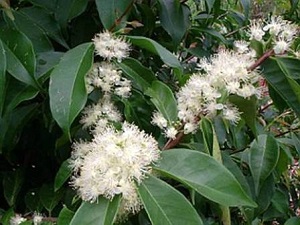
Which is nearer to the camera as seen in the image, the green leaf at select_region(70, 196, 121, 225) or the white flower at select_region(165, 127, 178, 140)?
the green leaf at select_region(70, 196, 121, 225)

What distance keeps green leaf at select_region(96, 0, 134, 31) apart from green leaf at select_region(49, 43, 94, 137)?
4.1 inches

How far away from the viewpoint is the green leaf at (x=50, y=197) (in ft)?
3.68

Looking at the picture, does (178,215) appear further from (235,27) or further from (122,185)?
(235,27)

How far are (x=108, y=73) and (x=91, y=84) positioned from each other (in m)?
0.03

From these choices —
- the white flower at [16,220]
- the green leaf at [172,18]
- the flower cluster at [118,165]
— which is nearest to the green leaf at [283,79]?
the flower cluster at [118,165]

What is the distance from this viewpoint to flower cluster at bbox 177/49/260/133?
0.92 m

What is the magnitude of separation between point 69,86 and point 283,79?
1.13 feet

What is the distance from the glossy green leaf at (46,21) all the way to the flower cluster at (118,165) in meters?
0.36

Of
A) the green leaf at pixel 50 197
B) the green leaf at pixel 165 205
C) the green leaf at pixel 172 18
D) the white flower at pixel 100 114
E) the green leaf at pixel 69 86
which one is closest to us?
the green leaf at pixel 165 205

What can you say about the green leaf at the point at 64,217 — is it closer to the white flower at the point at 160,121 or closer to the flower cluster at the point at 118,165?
the flower cluster at the point at 118,165

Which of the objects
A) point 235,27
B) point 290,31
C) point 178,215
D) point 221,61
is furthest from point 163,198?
point 235,27

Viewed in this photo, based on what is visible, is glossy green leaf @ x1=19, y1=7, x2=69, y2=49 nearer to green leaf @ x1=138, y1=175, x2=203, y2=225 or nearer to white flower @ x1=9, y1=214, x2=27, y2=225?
white flower @ x1=9, y1=214, x2=27, y2=225

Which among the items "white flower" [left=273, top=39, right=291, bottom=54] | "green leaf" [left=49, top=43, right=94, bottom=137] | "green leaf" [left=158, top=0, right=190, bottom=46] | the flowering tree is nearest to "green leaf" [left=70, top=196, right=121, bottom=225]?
the flowering tree

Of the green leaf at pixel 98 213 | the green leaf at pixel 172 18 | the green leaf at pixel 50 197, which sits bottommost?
the green leaf at pixel 50 197
